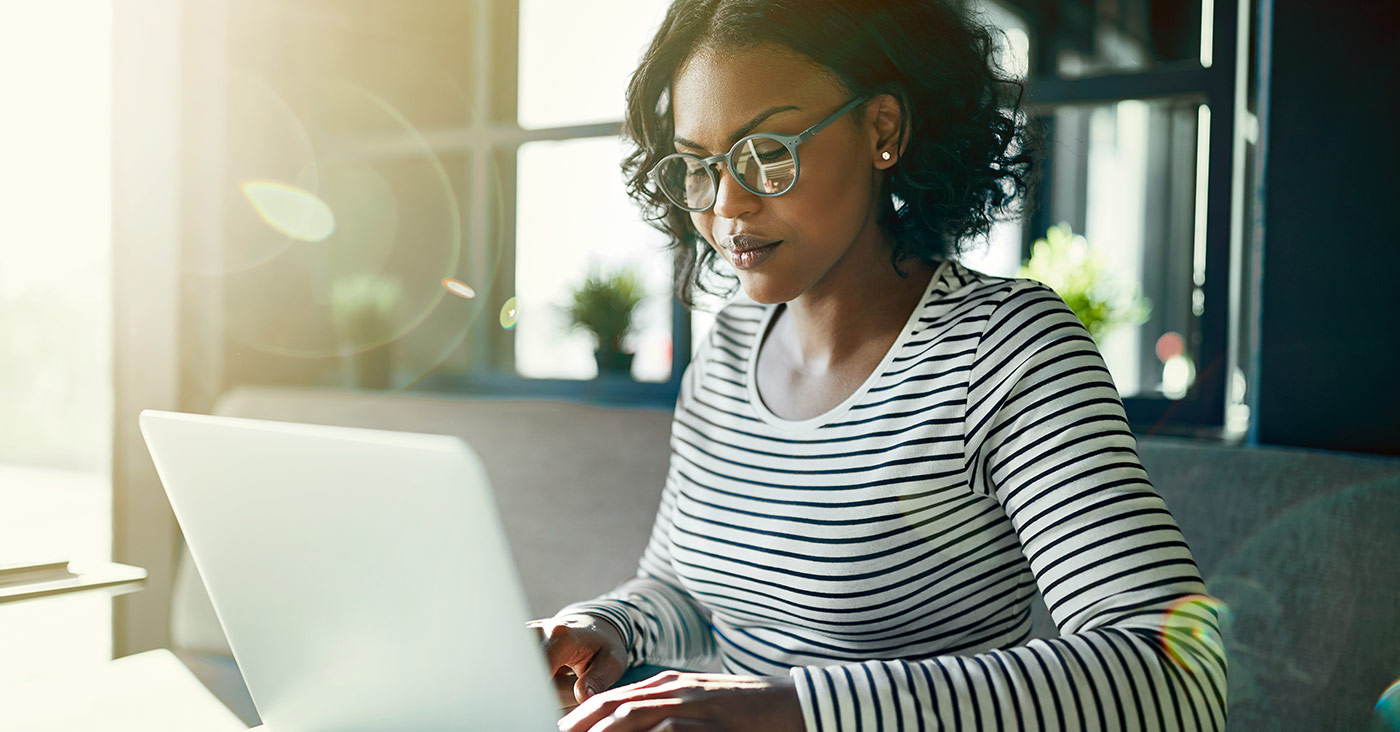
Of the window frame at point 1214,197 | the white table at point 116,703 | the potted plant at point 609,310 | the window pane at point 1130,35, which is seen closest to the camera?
the white table at point 116,703

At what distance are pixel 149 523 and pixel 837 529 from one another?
6.39 ft

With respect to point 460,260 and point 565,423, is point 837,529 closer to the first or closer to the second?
point 565,423

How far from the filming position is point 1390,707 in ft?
3.50

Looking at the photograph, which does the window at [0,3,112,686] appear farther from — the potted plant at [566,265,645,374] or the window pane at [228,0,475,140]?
the potted plant at [566,265,645,374]

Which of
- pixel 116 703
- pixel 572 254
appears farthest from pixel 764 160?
pixel 572 254

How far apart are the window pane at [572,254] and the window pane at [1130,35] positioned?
2.04 meters

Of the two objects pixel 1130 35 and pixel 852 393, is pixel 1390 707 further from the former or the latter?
pixel 1130 35

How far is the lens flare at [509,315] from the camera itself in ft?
8.48

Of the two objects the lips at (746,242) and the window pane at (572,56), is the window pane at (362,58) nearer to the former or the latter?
the window pane at (572,56)

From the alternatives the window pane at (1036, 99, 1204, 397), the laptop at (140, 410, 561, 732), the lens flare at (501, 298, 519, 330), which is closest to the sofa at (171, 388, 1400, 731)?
the laptop at (140, 410, 561, 732)

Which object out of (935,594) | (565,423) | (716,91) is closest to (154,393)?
(565,423)

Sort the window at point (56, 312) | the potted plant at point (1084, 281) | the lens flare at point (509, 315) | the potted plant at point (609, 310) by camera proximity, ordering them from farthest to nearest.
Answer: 1. the lens flare at point (509, 315)
2. the potted plant at point (609, 310)
3. the window at point (56, 312)
4. the potted plant at point (1084, 281)

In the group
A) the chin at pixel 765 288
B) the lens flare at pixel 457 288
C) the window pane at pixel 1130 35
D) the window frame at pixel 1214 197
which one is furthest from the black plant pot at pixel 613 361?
the window pane at pixel 1130 35

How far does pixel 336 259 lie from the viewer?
2.54 m
